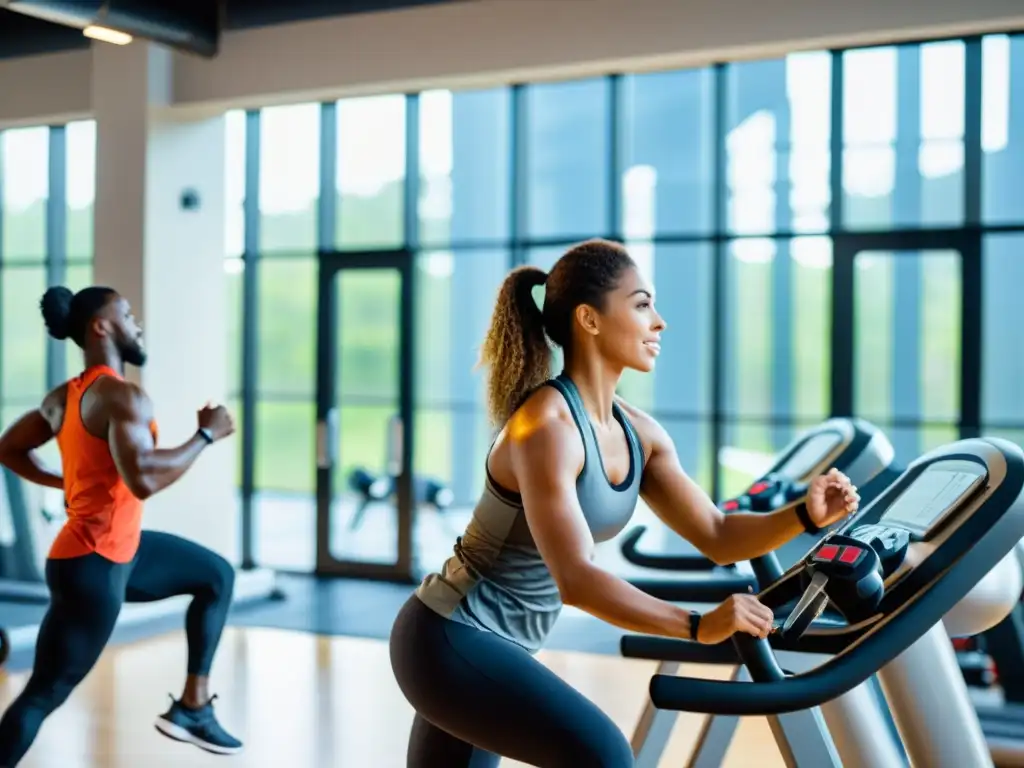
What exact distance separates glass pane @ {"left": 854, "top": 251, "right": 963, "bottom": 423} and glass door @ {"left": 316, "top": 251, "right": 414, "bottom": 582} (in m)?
2.59

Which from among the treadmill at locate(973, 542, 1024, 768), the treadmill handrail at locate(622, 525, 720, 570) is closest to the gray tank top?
the treadmill handrail at locate(622, 525, 720, 570)

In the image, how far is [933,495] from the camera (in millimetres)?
1881

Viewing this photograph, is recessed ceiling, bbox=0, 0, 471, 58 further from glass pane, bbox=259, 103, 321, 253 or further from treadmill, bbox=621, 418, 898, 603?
treadmill, bbox=621, 418, 898, 603

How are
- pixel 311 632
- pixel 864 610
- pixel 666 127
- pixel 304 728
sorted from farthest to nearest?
pixel 666 127, pixel 311 632, pixel 304 728, pixel 864 610

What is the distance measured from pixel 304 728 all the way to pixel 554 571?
2457mm

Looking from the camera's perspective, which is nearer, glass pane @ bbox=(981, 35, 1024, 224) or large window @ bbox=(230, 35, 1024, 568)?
glass pane @ bbox=(981, 35, 1024, 224)

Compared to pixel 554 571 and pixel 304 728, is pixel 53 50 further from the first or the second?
pixel 554 571

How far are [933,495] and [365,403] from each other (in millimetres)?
5460

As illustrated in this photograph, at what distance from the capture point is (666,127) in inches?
249

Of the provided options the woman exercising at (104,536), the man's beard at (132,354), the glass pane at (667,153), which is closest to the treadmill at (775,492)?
→ the woman exercising at (104,536)

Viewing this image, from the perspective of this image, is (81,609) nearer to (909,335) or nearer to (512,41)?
(512,41)

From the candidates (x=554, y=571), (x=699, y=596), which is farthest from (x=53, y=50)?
(x=554, y=571)

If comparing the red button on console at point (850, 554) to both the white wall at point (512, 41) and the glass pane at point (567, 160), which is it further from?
the glass pane at point (567, 160)

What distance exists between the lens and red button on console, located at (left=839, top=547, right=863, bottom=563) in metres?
1.60
